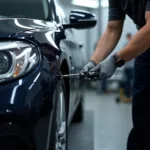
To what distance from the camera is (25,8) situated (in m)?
2.71

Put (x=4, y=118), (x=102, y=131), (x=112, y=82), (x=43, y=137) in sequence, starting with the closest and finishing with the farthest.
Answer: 1. (x=4, y=118)
2. (x=43, y=137)
3. (x=102, y=131)
4. (x=112, y=82)

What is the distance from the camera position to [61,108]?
87.0 inches

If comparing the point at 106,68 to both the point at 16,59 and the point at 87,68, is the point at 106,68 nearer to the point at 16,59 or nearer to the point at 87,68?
the point at 87,68

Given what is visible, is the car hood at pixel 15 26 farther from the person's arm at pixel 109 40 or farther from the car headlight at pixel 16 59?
the person's arm at pixel 109 40

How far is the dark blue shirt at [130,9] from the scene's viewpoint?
6.75 feet

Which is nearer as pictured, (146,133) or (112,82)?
(146,133)

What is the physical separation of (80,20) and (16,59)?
1197 mm

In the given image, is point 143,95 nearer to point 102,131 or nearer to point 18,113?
point 18,113

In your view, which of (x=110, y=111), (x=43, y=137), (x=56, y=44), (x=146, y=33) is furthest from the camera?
(x=110, y=111)

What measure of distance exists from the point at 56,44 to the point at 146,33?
55cm

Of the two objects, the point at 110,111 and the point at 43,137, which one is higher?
the point at 43,137

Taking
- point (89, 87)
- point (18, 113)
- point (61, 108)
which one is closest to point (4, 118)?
point (18, 113)

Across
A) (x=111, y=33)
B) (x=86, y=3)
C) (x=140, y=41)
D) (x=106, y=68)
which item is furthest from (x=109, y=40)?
(x=86, y=3)

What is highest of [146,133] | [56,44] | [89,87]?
[56,44]
